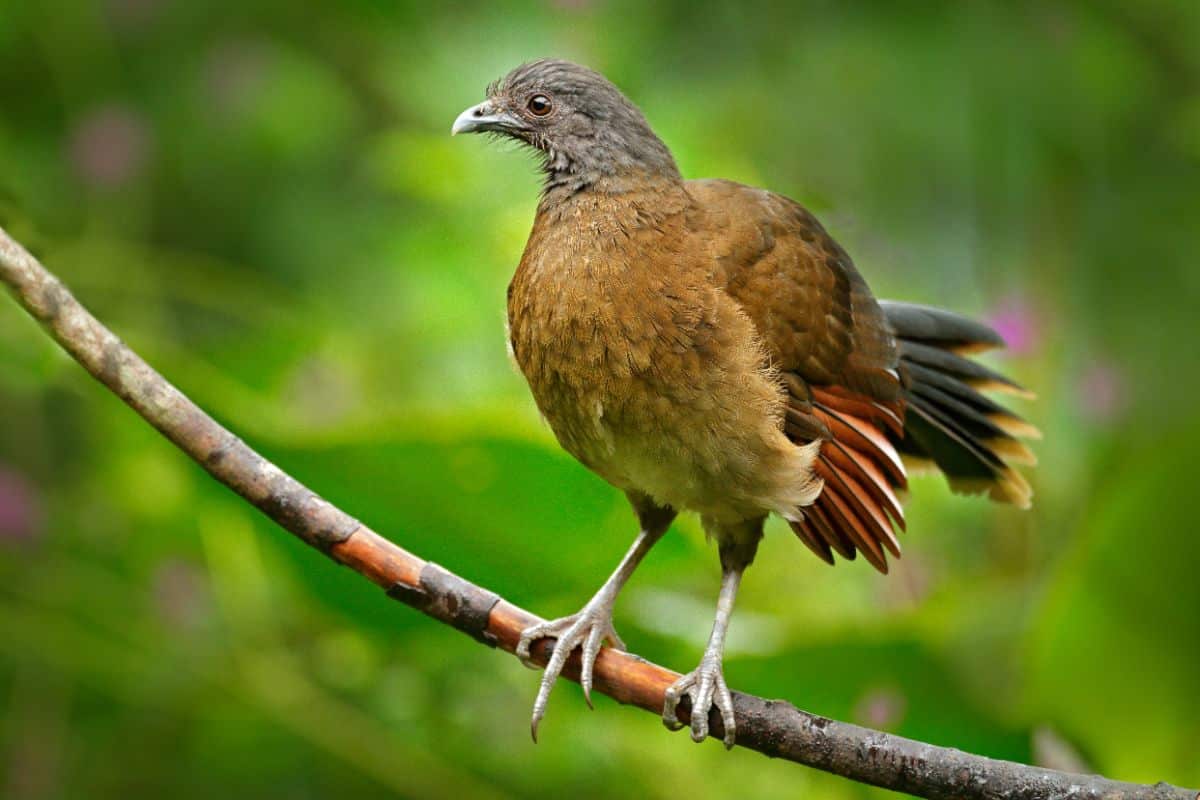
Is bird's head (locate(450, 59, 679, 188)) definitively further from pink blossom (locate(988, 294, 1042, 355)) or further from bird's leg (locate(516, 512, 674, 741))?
pink blossom (locate(988, 294, 1042, 355))

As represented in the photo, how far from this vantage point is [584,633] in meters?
2.99

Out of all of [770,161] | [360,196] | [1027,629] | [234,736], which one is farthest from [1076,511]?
[360,196]

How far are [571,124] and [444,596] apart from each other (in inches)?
39.4

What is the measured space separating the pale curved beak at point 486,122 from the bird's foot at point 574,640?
0.96 metres

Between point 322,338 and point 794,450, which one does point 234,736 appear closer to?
point 322,338

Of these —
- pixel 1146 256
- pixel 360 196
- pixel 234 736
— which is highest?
pixel 1146 256

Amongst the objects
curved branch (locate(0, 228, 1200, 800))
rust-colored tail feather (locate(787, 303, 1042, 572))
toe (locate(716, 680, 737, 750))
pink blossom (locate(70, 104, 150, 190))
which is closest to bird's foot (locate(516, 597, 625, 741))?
curved branch (locate(0, 228, 1200, 800))

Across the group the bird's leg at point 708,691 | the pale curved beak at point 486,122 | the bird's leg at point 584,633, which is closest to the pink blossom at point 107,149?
the pale curved beak at point 486,122

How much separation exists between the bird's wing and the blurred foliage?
1.27 ft

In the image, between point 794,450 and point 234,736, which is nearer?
point 794,450

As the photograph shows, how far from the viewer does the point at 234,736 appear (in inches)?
161

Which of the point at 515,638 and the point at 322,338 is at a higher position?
the point at 322,338

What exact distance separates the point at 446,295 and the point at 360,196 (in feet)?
6.73

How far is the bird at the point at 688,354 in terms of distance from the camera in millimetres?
2727
